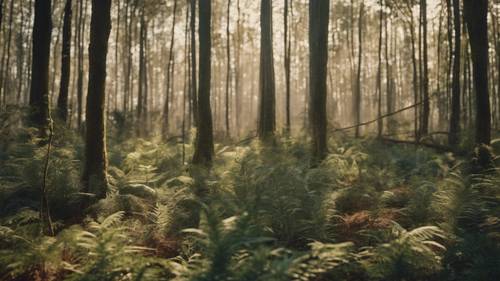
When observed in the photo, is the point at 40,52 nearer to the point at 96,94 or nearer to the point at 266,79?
the point at 96,94

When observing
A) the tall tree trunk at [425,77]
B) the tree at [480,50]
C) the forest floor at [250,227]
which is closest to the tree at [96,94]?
the forest floor at [250,227]

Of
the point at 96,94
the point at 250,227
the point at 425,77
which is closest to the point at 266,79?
the point at 425,77

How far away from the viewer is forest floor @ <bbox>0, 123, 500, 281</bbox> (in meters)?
4.14

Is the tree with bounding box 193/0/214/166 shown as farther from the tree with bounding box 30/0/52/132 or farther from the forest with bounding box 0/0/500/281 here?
the tree with bounding box 30/0/52/132

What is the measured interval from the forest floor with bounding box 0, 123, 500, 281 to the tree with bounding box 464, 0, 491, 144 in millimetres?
1357

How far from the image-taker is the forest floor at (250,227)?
414 cm

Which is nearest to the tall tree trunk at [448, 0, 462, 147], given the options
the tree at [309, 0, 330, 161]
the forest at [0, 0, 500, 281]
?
the forest at [0, 0, 500, 281]

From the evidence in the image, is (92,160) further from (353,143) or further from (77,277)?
(353,143)

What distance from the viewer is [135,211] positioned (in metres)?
7.16

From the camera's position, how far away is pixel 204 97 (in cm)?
1098

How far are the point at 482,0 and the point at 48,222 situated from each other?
933cm

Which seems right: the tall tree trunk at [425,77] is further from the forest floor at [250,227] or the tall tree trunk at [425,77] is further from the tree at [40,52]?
the tree at [40,52]

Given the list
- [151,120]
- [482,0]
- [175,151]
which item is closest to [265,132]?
[175,151]

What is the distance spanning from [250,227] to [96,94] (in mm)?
4480
